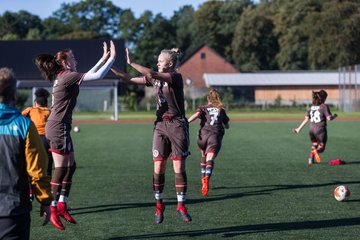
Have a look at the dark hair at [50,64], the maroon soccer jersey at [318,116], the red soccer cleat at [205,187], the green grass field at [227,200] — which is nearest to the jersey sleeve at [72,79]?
the dark hair at [50,64]

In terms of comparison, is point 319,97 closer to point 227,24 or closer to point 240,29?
point 240,29

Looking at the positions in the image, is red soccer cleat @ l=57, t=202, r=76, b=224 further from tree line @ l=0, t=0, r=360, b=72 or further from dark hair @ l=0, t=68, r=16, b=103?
tree line @ l=0, t=0, r=360, b=72

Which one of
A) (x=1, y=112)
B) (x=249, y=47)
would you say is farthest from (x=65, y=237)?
(x=249, y=47)

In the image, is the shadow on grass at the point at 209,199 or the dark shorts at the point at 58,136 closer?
the dark shorts at the point at 58,136

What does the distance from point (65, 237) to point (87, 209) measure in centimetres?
199

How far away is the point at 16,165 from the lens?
15.6ft

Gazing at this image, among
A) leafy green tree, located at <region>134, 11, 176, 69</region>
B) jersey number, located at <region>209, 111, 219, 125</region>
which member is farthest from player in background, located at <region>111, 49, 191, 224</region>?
leafy green tree, located at <region>134, 11, 176, 69</region>

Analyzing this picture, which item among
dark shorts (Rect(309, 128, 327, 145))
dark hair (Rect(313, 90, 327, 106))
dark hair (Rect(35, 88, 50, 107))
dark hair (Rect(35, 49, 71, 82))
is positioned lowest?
dark shorts (Rect(309, 128, 327, 145))

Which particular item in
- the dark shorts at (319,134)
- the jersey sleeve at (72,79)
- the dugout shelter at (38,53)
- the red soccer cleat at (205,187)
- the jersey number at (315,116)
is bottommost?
the red soccer cleat at (205,187)

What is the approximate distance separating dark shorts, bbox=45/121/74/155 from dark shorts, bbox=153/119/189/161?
1123mm

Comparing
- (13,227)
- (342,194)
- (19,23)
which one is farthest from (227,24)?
(13,227)

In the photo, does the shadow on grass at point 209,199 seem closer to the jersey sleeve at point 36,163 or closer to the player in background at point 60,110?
the player in background at point 60,110

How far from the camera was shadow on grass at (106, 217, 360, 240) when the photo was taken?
7.98 m

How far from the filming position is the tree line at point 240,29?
77500mm
